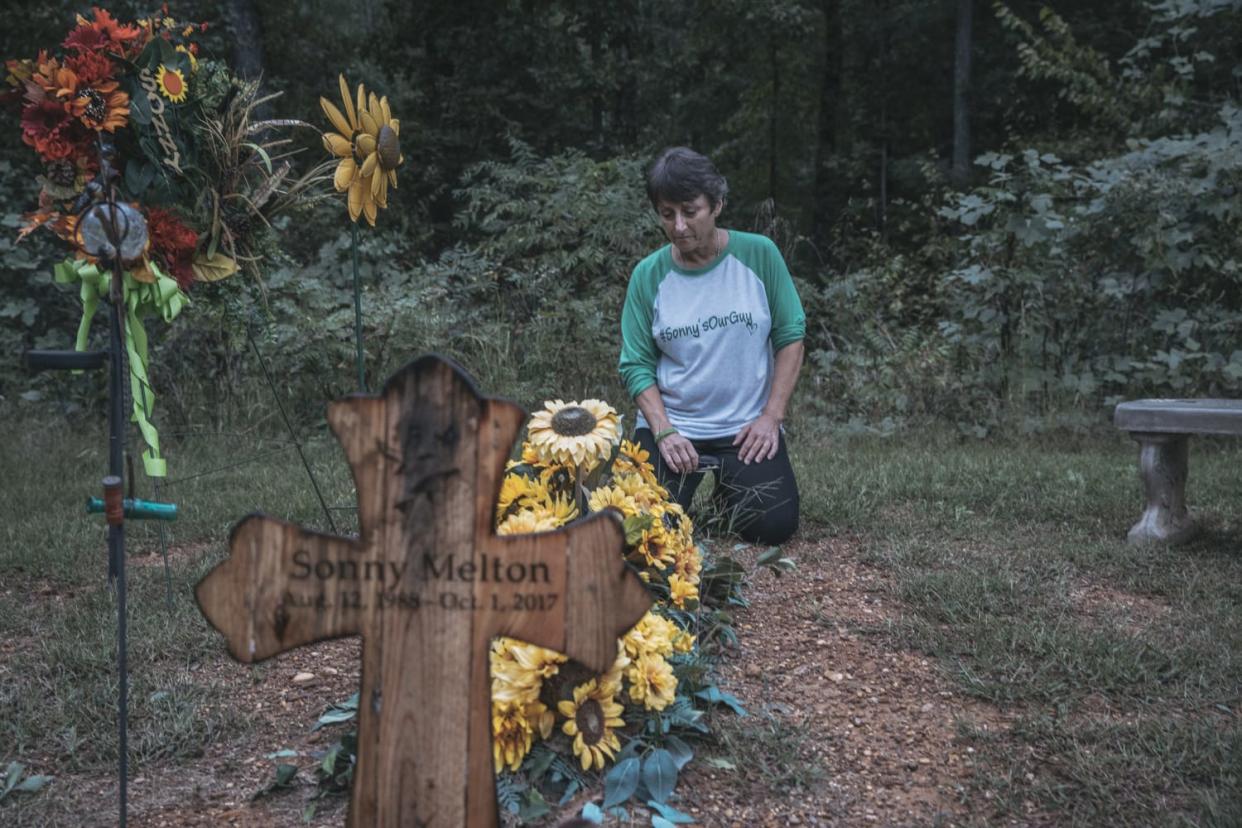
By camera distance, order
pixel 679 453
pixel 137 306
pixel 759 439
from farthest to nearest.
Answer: pixel 759 439 < pixel 679 453 < pixel 137 306

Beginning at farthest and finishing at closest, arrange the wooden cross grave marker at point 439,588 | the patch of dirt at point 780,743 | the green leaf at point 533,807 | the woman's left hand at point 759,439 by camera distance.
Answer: the woman's left hand at point 759,439 < the patch of dirt at point 780,743 < the green leaf at point 533,807 < the wooden cross grave marker at point 439,588

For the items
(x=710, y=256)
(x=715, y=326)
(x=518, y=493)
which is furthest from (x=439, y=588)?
(x=710, y=256)

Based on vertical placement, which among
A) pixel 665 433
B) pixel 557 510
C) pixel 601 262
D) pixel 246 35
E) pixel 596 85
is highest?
pixel 596 85

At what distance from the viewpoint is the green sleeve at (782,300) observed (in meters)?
3.95

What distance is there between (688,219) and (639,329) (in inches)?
20.4

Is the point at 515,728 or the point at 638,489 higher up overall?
the point at 638,489

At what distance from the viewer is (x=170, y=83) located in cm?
290

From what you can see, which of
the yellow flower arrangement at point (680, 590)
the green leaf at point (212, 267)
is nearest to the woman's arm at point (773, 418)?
the yellow flower arrangement at point (680, 590)

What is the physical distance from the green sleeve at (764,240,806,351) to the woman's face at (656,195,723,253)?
1.06ft

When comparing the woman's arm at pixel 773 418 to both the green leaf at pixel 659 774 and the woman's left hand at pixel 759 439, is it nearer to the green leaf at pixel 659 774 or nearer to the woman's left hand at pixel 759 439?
the woman's left hand at pixel 759 439

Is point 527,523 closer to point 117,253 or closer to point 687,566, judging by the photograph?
point 687,566

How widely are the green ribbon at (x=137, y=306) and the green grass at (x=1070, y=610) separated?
2.26 meters

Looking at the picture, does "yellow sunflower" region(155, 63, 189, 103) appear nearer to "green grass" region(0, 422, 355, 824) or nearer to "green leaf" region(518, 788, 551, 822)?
"green grass" region(0, 422, 355, 824)

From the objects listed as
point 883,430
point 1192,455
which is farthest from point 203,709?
point 1192,455
